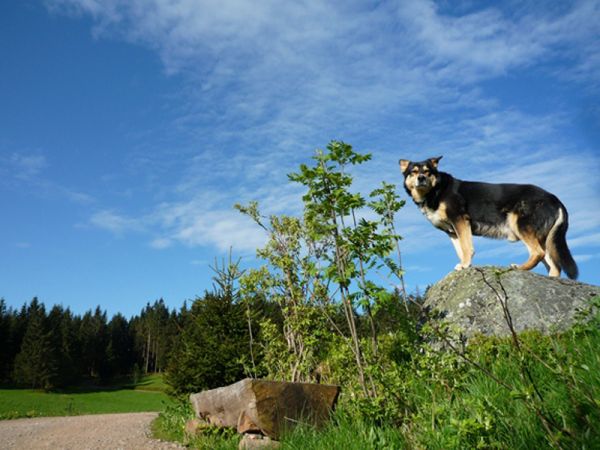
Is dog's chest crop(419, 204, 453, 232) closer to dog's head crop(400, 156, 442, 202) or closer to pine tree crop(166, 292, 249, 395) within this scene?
dog's head crop(400, 156, 442, 202)

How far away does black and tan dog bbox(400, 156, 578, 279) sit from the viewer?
9.34 meters

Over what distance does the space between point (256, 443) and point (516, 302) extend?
521cm

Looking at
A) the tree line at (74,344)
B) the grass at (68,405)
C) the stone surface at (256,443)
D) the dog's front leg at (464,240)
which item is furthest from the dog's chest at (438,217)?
the tree line at (74,344)

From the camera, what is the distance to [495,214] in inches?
378

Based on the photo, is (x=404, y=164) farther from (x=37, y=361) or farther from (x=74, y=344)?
(x=74, y=344)

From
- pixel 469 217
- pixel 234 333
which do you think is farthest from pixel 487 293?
pixel 234 333

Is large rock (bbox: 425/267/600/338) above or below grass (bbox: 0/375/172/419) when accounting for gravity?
above

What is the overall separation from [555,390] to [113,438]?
11809 millimetres

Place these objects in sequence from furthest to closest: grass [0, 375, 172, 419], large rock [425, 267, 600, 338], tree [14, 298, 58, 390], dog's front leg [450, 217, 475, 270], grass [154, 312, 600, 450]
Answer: tree [14, 298, 58, 390] → grass [0, 375, 172, 419] → dog's front leg [450, 217, 475, 270] → large rock [425, 267, 600, 338] → grass [154, 312, 600, 450]

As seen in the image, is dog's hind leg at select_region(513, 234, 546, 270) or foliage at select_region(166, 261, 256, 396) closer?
dog's hind leg at select_region(513, 234, 546, 270)

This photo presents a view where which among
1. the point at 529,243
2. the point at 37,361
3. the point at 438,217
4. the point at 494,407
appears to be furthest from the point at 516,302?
the point at 37,361

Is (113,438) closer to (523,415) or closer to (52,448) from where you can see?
(52,448)

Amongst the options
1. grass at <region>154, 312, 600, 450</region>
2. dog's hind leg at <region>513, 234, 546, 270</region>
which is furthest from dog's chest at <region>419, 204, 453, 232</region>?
grass at <region>154, 312, 600, 450</region>

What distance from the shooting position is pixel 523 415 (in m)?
3.88
